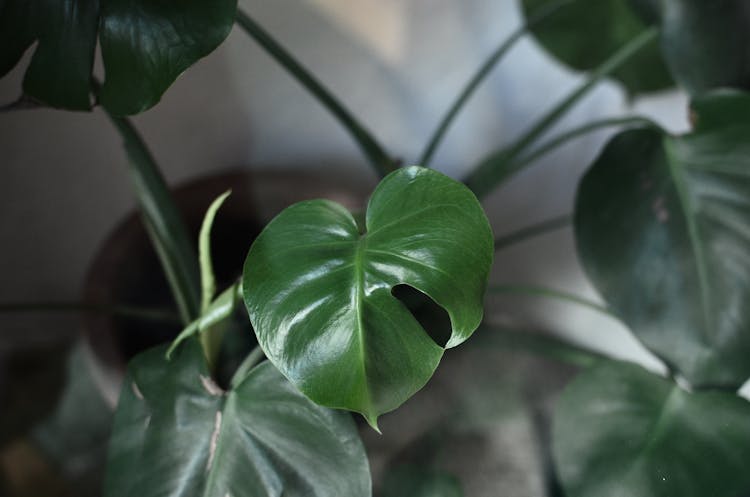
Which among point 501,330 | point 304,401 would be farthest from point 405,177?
point 501,330

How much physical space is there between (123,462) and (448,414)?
380 mm

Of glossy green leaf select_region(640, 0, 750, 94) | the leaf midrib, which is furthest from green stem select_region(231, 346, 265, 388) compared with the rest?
glossy green leaf select_region(640, 0, 750, 94)

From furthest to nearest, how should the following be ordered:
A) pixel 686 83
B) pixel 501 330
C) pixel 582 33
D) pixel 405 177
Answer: pixel 582 33 → pixel 501 330 → pixel 686 83 → pixel 405 177

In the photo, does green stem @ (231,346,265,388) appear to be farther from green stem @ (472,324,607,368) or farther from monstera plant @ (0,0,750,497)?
green stem @ (472,324,607,368)

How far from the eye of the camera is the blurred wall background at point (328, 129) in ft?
3.40

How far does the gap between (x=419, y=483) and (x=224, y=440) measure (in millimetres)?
230

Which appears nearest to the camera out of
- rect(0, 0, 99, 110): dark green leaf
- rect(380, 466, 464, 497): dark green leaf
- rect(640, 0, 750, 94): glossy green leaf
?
rect(0, 0, 99, 110): dark green leaf

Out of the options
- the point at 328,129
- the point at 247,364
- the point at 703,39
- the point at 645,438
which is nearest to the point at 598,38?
the point at 703,39

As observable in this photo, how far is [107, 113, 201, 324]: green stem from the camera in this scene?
696 millimetres

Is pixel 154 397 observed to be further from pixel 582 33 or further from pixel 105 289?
pixel 582 33

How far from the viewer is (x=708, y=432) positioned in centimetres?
72

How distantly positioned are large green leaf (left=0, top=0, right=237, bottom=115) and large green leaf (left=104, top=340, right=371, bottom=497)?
0.24m

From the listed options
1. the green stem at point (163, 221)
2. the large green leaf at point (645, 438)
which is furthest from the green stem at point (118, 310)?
the large green leaf at point (645, 438)

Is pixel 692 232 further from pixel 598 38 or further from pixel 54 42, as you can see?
pixel 54 42
